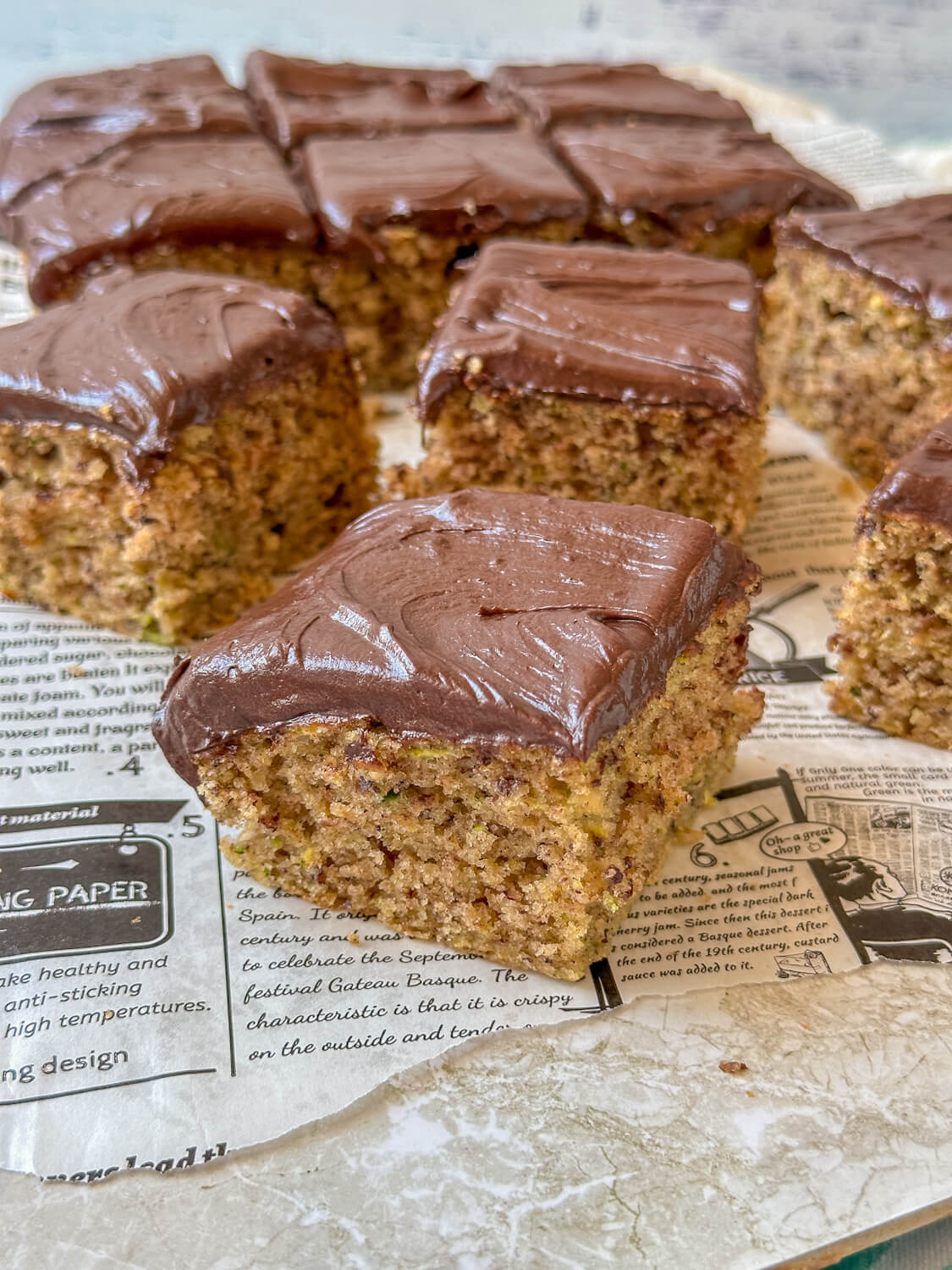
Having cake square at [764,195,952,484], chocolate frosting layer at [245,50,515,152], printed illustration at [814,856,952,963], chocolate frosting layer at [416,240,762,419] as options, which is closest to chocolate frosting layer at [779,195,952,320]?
cake square at [764,195,952,484]

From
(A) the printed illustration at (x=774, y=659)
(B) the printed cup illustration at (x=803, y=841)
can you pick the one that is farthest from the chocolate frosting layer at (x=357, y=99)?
(B) the printed cup illustration at (x=803, y=841)

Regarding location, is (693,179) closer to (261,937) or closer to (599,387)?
(599,387)

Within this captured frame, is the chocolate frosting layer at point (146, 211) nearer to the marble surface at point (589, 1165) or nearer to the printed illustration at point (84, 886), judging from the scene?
the printed illustration at point (84, 886)

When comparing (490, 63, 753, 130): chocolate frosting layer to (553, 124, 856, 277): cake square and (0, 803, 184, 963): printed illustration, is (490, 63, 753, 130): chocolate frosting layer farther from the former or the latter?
(0, 803, 184, 963): printed illustration

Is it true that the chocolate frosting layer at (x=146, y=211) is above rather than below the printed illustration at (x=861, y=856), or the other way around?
above

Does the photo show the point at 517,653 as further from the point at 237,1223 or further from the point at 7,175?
the point at 7,175

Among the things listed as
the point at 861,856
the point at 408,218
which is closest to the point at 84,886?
the point at 861,856

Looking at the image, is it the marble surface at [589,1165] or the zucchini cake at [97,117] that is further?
the zucchini cake at [97,117]
